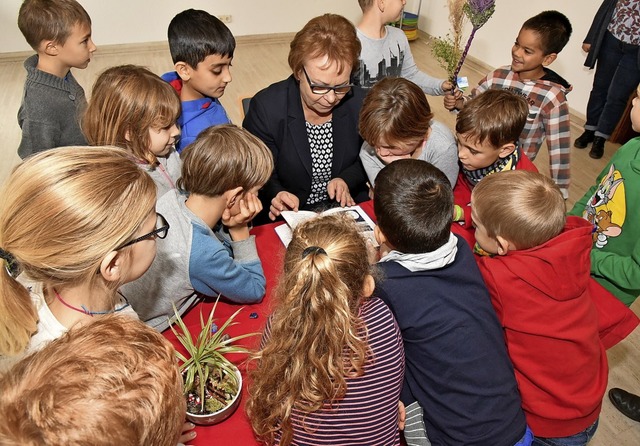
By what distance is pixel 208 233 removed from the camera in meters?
1.57

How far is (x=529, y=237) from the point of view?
1.54 metres

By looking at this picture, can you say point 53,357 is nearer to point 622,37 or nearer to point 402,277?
point 402,277

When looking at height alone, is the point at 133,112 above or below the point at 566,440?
Result: above

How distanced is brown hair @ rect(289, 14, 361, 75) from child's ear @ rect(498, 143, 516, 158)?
2.54ft

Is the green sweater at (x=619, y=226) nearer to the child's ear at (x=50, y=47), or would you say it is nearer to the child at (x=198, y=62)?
the child at (x=198, y=62)

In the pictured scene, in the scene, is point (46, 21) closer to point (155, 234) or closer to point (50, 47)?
point (50, 47)

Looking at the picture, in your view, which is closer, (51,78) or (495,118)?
(495,118)

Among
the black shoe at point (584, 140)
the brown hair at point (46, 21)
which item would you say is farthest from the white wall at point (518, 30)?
the brown hair at point (46, 21)

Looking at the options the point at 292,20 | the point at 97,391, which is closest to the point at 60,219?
the point at 97,391

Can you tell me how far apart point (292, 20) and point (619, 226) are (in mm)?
5721

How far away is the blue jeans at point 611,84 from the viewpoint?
4000mm

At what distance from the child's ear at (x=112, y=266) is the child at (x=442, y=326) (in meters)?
0.72

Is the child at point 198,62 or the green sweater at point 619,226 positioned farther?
the child at point 198,62

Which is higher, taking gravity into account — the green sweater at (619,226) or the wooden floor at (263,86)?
the green sweater at (619,226)
